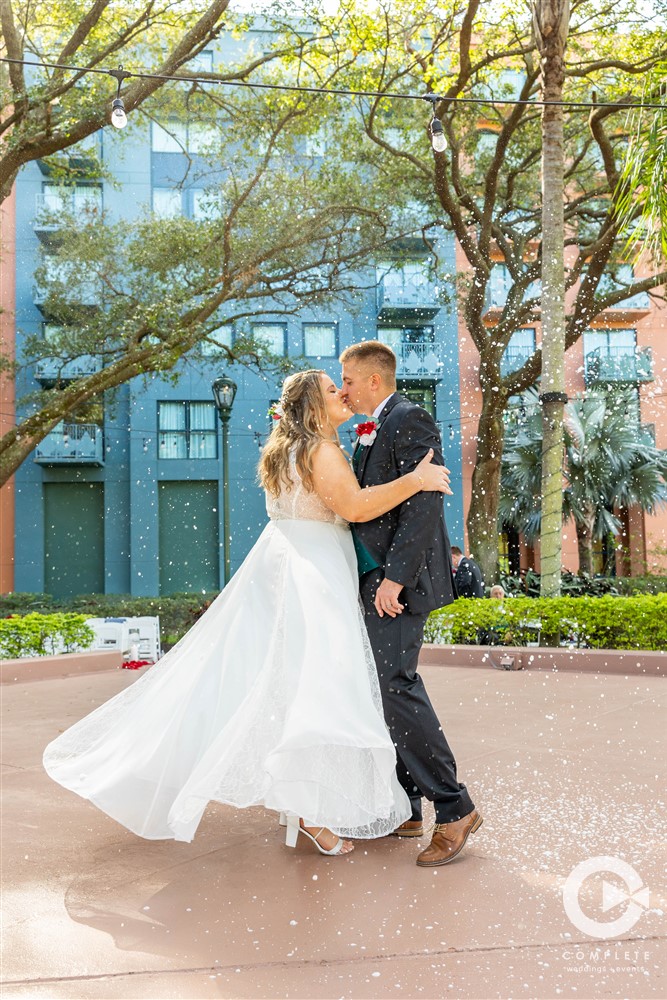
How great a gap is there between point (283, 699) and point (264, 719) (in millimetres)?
100

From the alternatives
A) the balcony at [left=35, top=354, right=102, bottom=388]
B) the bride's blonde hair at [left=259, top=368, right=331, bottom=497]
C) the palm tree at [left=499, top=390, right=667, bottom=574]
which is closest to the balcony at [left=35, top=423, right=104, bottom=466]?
the balcony at [left=35, top=354, right=102, bottom=388]

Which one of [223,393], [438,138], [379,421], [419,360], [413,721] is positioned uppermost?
[419,360]

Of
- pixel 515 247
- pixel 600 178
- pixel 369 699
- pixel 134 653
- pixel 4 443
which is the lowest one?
pixel 134 653

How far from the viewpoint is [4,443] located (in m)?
14.0

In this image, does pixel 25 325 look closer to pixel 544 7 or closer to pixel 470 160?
pixel 470 160

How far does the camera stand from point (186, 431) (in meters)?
26.9

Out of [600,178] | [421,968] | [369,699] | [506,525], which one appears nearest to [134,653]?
[369,699]

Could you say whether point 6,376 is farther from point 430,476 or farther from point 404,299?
point 430,476

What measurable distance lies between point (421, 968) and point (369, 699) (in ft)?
3.38

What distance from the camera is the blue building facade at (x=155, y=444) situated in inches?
1027

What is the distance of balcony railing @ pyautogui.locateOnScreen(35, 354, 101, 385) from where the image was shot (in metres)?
25.2

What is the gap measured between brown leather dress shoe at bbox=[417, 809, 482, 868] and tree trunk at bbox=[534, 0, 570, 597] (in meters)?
7.16


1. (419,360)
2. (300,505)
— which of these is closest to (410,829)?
(300,505)

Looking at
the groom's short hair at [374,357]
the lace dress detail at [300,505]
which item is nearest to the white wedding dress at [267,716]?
the lace dress detail at [300,505]
